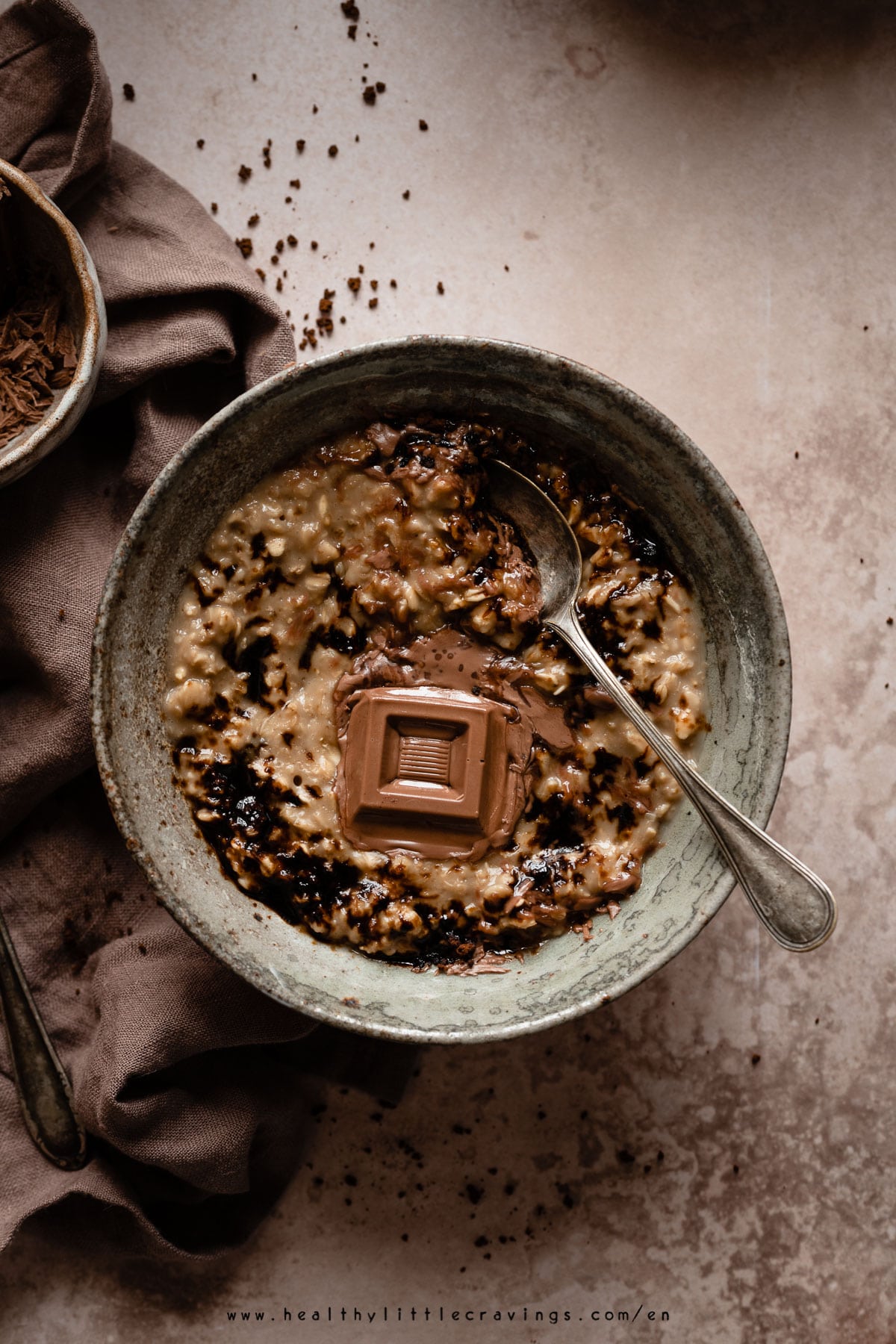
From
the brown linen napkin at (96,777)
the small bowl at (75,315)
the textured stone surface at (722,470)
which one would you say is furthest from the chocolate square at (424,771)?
the small bowl at (75,315)

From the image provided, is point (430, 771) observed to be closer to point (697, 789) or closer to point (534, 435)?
point (697, 789)

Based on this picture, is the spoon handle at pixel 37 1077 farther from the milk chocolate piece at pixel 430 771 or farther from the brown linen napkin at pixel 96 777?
the milk chocolate piece at pixel 430 771

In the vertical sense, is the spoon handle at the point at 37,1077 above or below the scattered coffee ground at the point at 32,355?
below

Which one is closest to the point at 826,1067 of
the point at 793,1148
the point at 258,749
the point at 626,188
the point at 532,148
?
the point at 793,1148

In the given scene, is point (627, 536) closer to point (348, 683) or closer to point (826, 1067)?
point (348, 683)

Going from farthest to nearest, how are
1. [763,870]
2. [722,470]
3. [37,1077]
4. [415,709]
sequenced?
[722,470]
[37,1077]
[415,709]
[763,870]

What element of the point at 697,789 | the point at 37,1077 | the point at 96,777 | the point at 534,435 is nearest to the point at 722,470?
the point at 534,435
